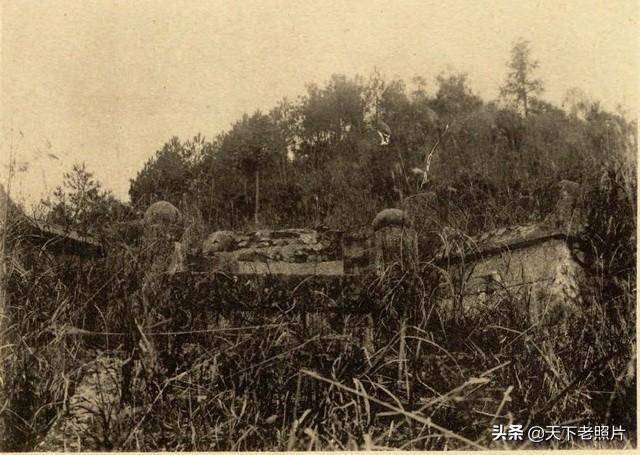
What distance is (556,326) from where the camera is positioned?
3320mm

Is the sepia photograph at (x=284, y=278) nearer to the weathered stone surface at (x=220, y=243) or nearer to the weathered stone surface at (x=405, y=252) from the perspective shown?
the weathered stone surface at (x=405, y=252)

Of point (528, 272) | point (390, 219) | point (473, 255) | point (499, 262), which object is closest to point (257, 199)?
point (390, 219)

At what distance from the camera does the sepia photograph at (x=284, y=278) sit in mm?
2809

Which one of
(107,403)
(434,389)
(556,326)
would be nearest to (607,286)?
(556,326)

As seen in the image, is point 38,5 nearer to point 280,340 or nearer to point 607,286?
point 280,340

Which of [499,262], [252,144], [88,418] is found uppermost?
[252,144]

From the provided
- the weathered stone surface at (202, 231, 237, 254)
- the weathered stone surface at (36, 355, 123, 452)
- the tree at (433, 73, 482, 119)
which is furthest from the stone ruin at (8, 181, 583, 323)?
the tree at (433, 73, 482, 119)

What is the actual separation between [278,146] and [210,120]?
13.9 ft

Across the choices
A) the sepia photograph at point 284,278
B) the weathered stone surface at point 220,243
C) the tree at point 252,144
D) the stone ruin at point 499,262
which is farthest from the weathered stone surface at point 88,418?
the tree at point 252,144

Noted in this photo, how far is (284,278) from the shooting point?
3.48 m

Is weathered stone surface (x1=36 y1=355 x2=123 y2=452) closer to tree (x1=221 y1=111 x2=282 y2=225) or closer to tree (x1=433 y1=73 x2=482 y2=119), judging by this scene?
tree (x1=221 y1=111 x2=282 y2=225)

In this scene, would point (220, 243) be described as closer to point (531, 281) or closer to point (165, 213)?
point (165, 213)

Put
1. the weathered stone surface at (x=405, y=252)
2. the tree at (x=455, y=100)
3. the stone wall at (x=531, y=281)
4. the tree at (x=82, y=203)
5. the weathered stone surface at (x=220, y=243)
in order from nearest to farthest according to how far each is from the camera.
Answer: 1. the weathered stone surface at (x=405, y=252)
2. the stone wall at (x=531, y=281)
3. the tree at (x=82, y=203)
4. the weathered stone surface at (x=220, y=243)
5. the tree at (x=455, y=100)

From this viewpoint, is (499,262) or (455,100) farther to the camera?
(455,100)
